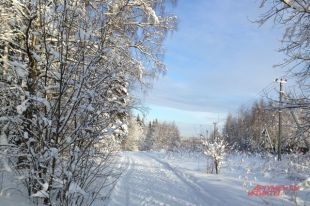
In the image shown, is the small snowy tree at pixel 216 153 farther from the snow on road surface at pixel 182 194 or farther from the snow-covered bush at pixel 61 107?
the snow-covered bush at pixel 61 107

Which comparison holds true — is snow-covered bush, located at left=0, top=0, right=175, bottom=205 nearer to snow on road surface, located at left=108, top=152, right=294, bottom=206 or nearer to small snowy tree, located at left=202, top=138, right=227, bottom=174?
snow on road surface, located at left=108, top=152, right=294, bottom=206

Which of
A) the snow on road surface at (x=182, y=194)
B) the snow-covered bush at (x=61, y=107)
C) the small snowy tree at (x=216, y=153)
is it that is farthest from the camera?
the small snowy tree at (x=216, y=153)

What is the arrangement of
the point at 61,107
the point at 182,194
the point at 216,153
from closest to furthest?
the point at 61,107
the point at 182,194
the point at 216,153

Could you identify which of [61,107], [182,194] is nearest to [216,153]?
[182,194]

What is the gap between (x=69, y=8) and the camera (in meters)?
5.15

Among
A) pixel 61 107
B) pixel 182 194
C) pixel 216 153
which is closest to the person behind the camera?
pixel 61 107

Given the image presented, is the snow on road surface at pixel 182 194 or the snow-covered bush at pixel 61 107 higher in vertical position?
the snow-covered bush at pixel 61 107

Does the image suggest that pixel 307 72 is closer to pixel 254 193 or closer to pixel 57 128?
pixel 254 193

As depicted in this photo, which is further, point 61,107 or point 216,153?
point 216,153

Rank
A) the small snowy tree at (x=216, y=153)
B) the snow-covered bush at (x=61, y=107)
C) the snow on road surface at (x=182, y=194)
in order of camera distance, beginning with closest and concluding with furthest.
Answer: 1. the snow-covered bush at (x=61, y=107)
2. the snow on road surface at (x=182, y=194)
3. the small snowy tree at (x=216, y=153)

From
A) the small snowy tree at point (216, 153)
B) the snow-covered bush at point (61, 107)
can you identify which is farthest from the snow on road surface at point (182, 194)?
the small snowy tree at point (216, 153)

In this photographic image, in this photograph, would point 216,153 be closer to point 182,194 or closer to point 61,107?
→ point 182,194

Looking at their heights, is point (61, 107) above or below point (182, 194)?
above

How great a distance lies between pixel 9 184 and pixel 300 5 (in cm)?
664
